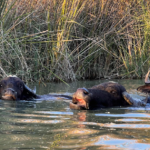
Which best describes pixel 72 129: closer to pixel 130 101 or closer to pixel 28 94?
pixel 130 101

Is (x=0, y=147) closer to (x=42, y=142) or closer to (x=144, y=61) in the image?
(x=42, y=142)

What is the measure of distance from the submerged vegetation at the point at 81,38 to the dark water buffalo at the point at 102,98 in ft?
11.1

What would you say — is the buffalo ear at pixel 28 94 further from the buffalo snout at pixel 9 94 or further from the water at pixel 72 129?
the water at pixel 72 129

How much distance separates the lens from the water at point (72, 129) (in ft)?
9.18

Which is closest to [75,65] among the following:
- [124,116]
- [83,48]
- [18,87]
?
[83,48]

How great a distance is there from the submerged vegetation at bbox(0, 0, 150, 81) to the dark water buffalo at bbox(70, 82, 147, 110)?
338cm

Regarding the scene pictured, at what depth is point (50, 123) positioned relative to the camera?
149 inches

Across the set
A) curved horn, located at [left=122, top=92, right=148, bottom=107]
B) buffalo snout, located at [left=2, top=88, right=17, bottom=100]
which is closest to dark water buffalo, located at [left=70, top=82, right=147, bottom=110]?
curved horn, located at [left=122, top=92, right=148, bottom=107]

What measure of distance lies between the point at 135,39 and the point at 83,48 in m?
2.05

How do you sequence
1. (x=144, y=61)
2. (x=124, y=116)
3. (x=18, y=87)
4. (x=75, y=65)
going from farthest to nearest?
(x=144, y=61) < (x=75, y=65) < (x=18, y=87) < (x=124, y=116)

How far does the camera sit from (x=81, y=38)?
1068cm

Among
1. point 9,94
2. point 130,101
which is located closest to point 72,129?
point 130,101

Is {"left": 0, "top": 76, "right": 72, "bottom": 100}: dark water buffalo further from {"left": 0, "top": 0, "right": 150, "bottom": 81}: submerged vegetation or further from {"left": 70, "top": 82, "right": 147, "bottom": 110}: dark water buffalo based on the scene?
{"left": 0, "top": 0, "right": 150, "bottom": 81}: submerged vegetation

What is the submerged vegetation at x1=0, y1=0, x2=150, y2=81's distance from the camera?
9.43 metres
